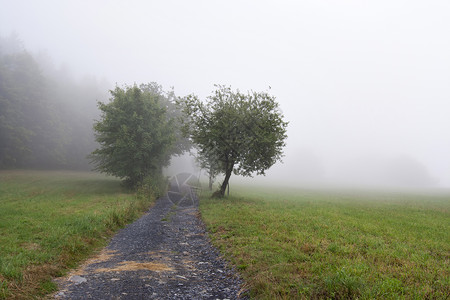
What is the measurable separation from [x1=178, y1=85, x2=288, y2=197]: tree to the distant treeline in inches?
1017

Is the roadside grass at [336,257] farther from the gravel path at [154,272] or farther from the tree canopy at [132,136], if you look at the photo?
the tree canopy at [132,136]

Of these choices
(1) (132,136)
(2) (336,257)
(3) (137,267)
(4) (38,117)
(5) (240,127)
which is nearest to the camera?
(2) (336,257)

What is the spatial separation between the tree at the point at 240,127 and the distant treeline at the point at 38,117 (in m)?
25.8

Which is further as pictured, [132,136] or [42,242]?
[132,136]

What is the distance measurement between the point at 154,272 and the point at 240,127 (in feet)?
77.8

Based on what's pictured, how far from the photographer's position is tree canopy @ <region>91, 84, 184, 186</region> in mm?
35969

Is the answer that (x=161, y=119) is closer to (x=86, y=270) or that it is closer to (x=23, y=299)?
(x=86, y=270)

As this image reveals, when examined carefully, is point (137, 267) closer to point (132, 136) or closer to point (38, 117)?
point (132, 136)

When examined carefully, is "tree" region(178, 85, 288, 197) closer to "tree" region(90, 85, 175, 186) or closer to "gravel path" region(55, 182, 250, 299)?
"tree" region(90, 85, 175, 186)

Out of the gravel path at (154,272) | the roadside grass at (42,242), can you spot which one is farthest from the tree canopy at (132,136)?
the gravel path at (154,272)

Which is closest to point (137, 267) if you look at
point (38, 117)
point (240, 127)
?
point (240, 127)

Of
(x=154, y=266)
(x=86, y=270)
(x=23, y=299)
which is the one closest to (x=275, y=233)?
(x=154, y=266)

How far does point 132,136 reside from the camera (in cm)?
3600

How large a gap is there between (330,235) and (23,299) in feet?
43.4
